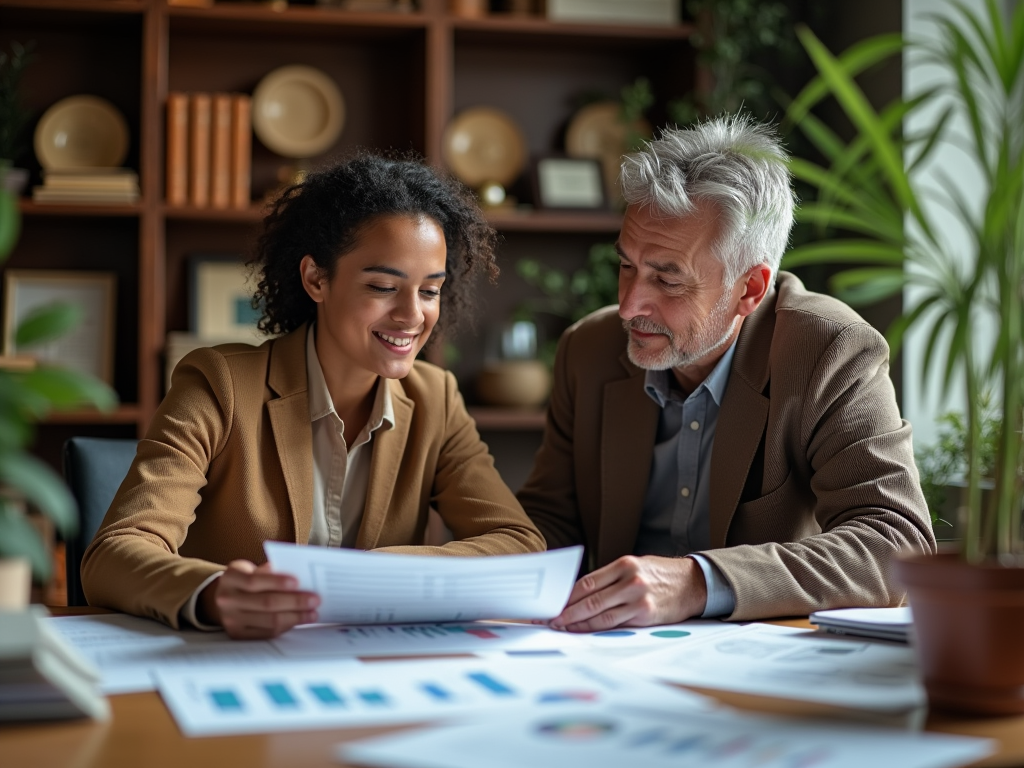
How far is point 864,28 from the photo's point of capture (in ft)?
11.8

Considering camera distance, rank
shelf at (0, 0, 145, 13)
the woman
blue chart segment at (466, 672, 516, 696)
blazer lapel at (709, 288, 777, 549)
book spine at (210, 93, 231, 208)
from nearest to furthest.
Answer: blue chart segment at (466, 672, 516, 696) < the woman < blazer lapel at (709, 288, 777, 549) < shelf at (0, 0, 145, 13) < book spine at (210, 93, 231, 208)

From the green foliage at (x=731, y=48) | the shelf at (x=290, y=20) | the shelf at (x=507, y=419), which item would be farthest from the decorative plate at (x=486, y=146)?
the shelf at (x=507, y=419)

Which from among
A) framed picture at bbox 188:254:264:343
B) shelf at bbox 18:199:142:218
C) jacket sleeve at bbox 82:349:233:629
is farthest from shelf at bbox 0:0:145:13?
jacket sleeve at bbox 82:349:233:629

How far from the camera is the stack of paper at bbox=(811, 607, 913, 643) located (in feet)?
4.50

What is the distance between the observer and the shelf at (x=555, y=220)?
146 inches

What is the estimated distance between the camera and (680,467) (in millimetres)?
2047

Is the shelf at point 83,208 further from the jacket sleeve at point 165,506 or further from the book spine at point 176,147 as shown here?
the jacket sleeve at point 165,506

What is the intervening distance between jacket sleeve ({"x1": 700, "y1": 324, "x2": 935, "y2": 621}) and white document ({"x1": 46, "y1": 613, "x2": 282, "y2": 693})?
637 millimetres

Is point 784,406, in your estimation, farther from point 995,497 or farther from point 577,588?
point 995,497

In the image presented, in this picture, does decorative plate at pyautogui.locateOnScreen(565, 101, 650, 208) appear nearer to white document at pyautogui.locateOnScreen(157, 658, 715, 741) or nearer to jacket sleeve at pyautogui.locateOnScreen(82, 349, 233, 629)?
jacket sleeve at pyautogui.locateOnScreen(82, 349, 233, 629)

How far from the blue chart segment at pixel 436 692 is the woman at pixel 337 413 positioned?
1.83ft

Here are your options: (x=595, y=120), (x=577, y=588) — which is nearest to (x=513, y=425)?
(x=595, y=120)

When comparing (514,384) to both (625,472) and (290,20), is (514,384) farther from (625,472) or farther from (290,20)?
(625,472)

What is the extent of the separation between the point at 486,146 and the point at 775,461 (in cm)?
231
